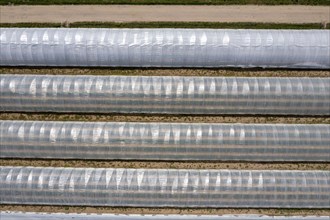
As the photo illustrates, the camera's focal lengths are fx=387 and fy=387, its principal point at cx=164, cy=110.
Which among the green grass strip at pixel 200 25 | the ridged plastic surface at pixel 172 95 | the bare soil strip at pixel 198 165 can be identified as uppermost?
the green grass strip at pixel 200 25

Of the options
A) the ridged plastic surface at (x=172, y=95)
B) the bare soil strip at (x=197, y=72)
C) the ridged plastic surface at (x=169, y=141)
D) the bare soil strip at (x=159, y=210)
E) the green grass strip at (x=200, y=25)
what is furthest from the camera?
the green grass strip at (x=200, y=25)

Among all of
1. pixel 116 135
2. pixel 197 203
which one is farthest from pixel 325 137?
pixel 116 135

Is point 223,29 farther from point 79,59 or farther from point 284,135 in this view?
point 79,59

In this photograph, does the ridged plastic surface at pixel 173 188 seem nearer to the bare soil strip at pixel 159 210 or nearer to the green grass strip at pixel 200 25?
the bare soil strip at pixel 159 210

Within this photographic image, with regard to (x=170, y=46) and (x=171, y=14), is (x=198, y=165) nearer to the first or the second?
(x=170, y=46)

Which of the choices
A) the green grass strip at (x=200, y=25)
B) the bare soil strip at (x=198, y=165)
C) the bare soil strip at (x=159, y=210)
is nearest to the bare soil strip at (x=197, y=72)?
the green grass strip at (x=200, y=25)

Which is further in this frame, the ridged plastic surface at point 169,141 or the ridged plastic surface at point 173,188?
the ridged plastic surface at point 169,141

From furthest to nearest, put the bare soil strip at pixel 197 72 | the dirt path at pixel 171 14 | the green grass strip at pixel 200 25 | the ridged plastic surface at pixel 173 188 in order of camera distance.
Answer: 1. the dirt path at pixel 171 14
2. the green grass strip at pixel 200 25
3. the bare soil strip at pixel 197 72
4. the ridged plastic surface at pixel 173 188

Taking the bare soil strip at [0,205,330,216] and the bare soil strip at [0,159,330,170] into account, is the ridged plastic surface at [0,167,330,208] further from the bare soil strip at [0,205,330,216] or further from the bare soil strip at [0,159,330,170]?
the bare soil strip at [0,205,330,216]
